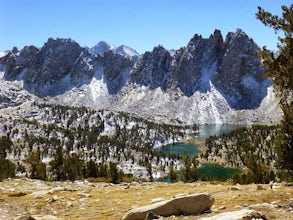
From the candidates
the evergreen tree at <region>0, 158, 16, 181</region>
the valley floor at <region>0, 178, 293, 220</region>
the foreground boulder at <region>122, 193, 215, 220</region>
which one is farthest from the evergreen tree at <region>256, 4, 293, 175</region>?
the evergreen tree at <region>0, 158, 16, 181</region>

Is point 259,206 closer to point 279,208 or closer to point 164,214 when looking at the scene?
point 279,208

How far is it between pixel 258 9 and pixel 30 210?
25978mm

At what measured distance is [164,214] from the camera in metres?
20.9

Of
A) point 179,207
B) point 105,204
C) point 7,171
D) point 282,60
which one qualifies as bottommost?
point 7,171

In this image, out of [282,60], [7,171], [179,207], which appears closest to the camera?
[179,207]

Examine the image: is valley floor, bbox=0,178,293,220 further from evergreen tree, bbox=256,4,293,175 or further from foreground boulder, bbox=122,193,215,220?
evergreen tree, bbox=256,4,293,175

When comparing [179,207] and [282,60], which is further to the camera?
[282,60]

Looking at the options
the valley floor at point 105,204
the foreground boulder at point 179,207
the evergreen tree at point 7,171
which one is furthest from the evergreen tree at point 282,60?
the evergreen tree at point 7,171

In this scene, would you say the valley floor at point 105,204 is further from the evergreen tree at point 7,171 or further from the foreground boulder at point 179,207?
the evergreen tree at point 7,171

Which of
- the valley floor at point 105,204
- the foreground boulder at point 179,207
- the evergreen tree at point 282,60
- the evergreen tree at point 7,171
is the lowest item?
the evergreen tree at point 7,171

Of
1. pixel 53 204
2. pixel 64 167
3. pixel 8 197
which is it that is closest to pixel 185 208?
pixel 53 204

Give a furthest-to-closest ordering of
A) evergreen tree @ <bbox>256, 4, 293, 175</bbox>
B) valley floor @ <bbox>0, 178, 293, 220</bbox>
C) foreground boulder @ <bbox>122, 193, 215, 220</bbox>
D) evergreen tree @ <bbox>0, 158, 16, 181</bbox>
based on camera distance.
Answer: evergreen tree @ <bbox>0, 158, 16, 181</bbox> → evergreen tree @ <bbox>256, 4, 293, 175</bbox> → foreground boulder @ <bbox>122, 193, 215, 220</bbox> → valley floor @ <bbox>0, 178, 293, 220</bbox>

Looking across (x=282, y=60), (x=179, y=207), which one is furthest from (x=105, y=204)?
(x=282, y=60)

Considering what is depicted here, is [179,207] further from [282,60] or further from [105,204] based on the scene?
[282,60]
